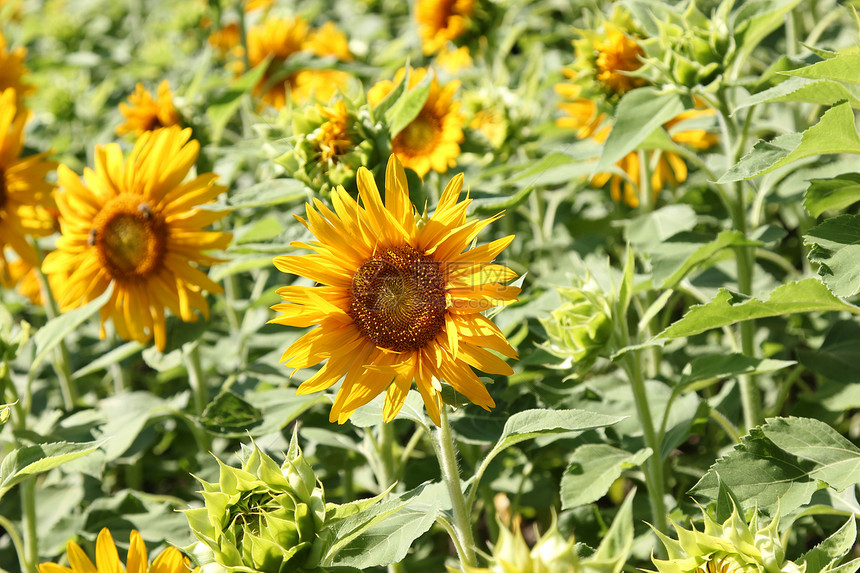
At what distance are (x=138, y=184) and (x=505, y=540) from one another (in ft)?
4.28

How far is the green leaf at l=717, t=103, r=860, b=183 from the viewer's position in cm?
117

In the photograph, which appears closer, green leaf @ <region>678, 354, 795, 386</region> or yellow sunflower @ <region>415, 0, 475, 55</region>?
green leaf @ <region>678, 354, 795, 386</region>

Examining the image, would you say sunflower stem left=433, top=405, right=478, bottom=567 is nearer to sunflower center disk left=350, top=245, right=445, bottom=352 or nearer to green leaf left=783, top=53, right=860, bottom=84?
sunflower center disk left=350, top=245, right=445, bottom=352

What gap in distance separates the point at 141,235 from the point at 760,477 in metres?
1.33

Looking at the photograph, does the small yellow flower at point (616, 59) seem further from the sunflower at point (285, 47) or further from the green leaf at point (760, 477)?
the sunflower at point (285, 47)

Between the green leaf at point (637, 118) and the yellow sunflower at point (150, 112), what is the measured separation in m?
1.22

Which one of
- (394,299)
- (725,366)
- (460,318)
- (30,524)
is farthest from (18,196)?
(725,366)

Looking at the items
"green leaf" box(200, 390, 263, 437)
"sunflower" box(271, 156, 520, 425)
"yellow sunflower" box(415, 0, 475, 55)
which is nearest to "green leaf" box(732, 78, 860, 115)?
"sunflower" box(271, 156, 520, 425)

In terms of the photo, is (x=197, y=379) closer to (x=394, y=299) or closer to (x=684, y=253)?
(x=394, y=299)

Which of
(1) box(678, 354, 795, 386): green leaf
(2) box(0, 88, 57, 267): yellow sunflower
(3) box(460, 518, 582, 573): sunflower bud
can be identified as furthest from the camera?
(2) box(0, 88, 57, 267): yellow sunflower

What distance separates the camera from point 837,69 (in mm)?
1152

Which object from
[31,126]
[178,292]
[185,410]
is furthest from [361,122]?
[31,126]

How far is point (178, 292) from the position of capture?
183cm

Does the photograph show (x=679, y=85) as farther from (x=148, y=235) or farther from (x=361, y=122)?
(x=148, y=235)
